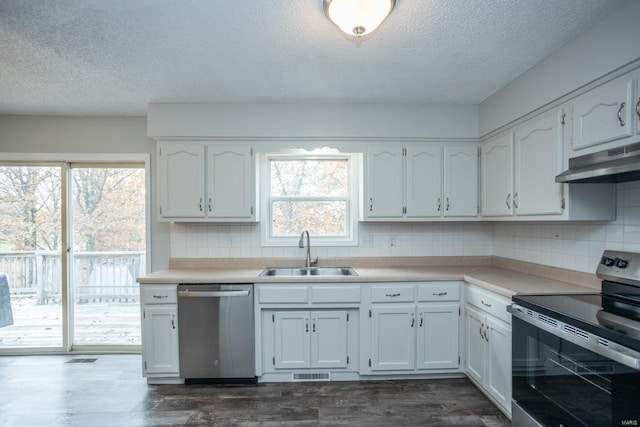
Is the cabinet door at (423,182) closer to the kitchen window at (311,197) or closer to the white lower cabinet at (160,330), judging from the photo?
the kitchen window at (311,197)

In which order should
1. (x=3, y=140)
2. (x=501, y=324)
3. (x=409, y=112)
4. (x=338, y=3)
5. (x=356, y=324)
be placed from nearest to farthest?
(x=338, y=3)
(x=501, y=324)
(x=356, y=324)
(x=409, y=112)
(x=3, y=140)

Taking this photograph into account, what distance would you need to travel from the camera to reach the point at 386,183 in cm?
293

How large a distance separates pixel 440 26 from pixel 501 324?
1.92 m

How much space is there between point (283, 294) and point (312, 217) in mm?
956

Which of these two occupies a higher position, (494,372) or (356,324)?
(356,324)

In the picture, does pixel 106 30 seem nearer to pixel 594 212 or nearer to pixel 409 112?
pixel 409 112

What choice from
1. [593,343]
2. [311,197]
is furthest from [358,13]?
[311,197]

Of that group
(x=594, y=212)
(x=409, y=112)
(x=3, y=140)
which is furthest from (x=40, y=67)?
(x=594, y=212)

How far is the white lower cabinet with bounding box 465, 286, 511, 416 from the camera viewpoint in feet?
6.83

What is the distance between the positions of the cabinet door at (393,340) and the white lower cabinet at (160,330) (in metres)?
1.65

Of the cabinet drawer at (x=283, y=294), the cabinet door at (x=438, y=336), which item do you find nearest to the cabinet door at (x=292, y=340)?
the cabinet drawer at (x=283, y=294)

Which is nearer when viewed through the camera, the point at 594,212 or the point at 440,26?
the point at 440,26

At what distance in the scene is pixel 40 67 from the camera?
2.20m

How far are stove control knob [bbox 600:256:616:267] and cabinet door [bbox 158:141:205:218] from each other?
3.02m
